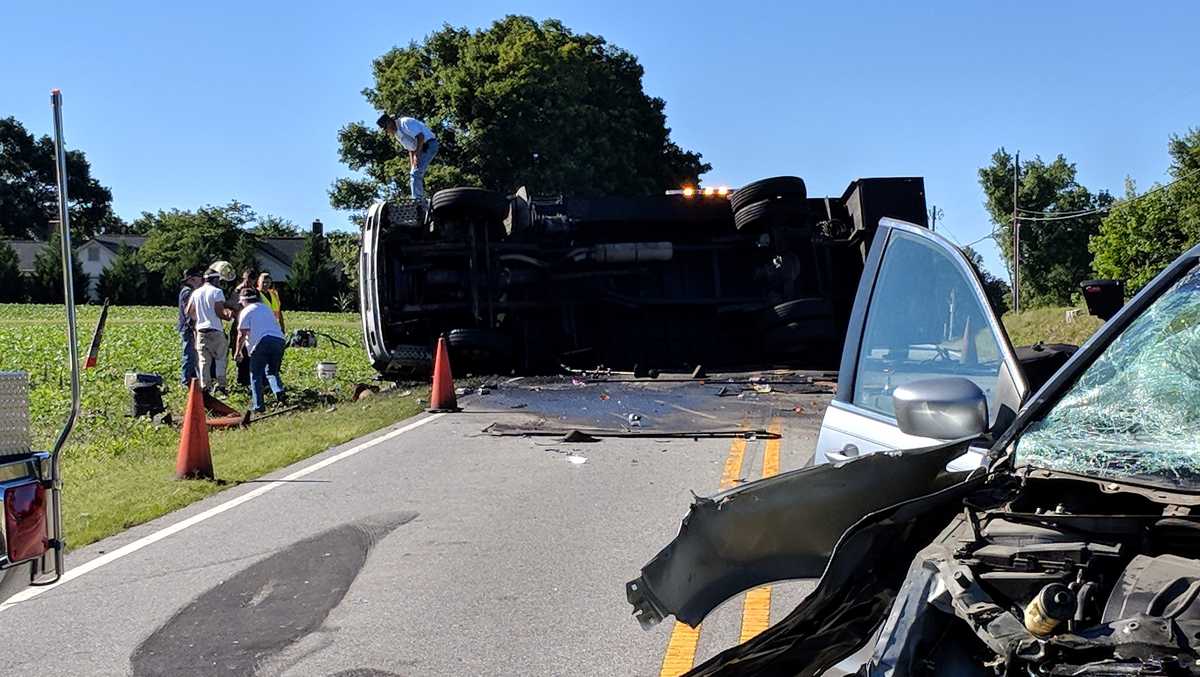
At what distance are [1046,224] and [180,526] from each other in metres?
70.5

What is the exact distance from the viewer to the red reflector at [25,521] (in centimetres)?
332

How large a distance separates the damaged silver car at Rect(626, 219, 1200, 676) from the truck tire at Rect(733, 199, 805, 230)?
1146cm

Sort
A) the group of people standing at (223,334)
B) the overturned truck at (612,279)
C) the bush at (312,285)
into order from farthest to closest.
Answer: the bush at (312,285)
the overturned truck at (612,279)
the group of people standing at (223,334)

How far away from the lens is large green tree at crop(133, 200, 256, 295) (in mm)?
73500

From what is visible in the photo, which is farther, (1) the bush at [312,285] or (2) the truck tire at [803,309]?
(1) the bush at [312,285]

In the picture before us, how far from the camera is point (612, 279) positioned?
16.2 m

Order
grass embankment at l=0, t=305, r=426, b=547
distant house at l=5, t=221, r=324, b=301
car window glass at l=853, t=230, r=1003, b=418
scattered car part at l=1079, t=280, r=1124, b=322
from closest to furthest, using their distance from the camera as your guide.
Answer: car window glass at l=853, t=230, r=1003, b=418, scattered car part at l=1079, t=280, r=1124, b=322, grass embankment at l=0, t=305, r=426, b=547, distant house at l=5, t=221, r=324, b=301

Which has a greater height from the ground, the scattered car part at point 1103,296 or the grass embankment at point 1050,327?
the scattered car part at point 1103,296

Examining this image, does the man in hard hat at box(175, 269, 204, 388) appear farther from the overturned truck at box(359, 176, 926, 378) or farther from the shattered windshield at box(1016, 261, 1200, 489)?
the shattered windshield at box(1016, 261, 1200, 489)

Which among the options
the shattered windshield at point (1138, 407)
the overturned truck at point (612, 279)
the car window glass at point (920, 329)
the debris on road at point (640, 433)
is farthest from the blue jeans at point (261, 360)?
the shattered windshield at point (1138, 407)

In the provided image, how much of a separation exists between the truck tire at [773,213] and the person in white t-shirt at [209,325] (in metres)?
6.49

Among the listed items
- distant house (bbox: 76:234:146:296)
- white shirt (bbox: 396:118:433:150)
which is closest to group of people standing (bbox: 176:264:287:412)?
white shirt (bbox: 396:118:433:150)

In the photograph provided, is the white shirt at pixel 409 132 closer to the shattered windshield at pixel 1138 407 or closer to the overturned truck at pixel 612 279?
the overturned truck at pixel 612 279

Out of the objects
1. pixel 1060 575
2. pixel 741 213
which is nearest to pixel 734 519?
pixel 1060 575
